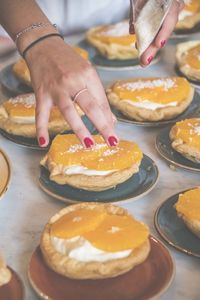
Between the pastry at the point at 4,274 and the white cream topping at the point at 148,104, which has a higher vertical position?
the pastry at the point at 4,274

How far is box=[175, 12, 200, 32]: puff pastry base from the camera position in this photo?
2.13 metres

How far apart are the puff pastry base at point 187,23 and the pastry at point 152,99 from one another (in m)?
0.55

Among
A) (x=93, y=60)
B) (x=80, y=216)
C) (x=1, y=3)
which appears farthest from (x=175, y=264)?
(x=93, y=60)

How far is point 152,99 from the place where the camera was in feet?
5.24

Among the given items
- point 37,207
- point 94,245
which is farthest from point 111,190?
point 94,245

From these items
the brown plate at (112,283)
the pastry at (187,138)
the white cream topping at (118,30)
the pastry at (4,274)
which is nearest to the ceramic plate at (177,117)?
the pastry at (187,138)

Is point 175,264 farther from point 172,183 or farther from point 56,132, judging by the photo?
point 56,132

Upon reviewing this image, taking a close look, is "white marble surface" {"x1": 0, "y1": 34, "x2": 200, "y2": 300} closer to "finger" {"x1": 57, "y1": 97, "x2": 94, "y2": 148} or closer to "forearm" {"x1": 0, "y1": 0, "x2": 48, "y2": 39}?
"finger" {"x1": 57, "y1": 97, "x2": 94, "y2": 148}

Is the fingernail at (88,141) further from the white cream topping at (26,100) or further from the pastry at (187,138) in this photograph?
the white cream topping at (26,100)

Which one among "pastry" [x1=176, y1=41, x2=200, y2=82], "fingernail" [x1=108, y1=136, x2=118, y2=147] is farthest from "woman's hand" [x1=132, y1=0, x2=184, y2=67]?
"fingernail" [x1=108, y1=136, x2=118, y2=147]

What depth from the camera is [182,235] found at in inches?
44.4

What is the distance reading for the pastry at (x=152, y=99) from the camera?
1575 mm

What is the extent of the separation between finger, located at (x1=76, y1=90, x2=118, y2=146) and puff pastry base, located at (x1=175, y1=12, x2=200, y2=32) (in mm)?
1034

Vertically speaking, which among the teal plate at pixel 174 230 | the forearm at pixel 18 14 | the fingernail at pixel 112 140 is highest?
the forearm at pixel 18 14
